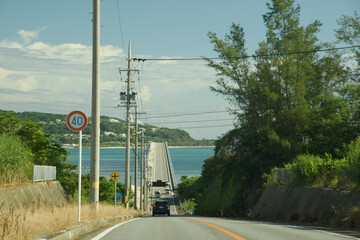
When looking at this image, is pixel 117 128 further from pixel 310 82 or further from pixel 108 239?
pixel 108 239

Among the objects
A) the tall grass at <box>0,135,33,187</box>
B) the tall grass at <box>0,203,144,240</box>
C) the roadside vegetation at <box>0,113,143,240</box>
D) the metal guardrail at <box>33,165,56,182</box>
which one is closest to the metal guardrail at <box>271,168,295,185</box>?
the roadside vegetation at <box>0,113,143,240</box>

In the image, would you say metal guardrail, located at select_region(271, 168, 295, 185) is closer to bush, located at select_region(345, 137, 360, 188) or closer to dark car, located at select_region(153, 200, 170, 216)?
bush, located at select_region(345, 137, 360, 188)

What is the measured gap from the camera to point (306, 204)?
22.2 metres

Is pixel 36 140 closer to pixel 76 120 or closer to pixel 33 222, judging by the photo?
pixel 76 120

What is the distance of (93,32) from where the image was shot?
18797mm

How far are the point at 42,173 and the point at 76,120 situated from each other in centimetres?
1180

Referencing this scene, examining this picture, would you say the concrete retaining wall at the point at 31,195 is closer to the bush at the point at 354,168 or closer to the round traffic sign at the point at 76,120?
the round traffic sign at the point at 76,120

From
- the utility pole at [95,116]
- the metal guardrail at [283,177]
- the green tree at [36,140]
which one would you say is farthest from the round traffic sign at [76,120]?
the green tree at [36,140]

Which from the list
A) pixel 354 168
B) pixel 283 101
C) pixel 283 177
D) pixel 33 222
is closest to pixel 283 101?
pixel 283 101

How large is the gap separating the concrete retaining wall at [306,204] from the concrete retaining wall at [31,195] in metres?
11.0

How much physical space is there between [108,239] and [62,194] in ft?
55.9

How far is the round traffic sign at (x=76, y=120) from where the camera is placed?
45.7ft

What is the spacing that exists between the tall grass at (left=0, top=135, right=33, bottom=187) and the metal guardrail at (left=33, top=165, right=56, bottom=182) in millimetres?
2289

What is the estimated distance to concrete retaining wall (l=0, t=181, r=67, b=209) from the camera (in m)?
16.3
